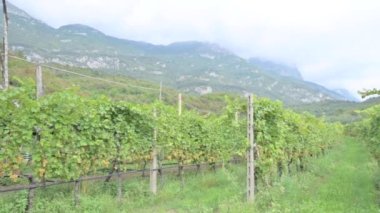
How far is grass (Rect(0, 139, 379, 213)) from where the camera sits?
10.7 metres

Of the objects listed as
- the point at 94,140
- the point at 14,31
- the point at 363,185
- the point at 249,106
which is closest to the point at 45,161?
the point at 94,140

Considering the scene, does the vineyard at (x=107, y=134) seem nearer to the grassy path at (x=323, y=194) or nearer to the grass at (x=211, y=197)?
the grass at (x=211, y=197)

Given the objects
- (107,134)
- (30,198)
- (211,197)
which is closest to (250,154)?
(211,197)

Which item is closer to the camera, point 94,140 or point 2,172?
point 2,172

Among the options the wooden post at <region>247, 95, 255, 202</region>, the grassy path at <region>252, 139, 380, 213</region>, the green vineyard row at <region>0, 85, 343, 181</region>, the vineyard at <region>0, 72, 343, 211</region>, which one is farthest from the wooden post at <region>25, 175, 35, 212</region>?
the wooden post at <region>247, 95, 255, 202</region>

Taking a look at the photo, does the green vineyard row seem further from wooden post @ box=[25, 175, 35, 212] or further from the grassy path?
the grassy path

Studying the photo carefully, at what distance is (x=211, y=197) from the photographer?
1305 cm

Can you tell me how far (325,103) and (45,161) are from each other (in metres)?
153

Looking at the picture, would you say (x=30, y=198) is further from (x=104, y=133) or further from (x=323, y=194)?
(x=323, y=194)

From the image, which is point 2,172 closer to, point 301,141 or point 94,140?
point 94,140

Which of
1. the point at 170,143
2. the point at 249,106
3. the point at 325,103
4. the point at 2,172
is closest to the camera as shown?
the point at 2,172

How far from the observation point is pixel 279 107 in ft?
44.2

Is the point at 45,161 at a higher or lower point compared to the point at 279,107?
lower

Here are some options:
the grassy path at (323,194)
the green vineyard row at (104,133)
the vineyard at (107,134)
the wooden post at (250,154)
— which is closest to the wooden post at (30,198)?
the vineyard at (107,134)
